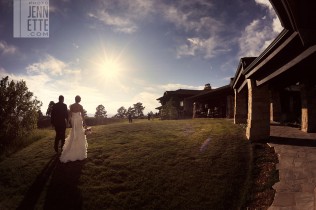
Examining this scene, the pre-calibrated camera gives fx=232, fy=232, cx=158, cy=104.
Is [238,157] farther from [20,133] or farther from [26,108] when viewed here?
[26,108]

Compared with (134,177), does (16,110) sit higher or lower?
higher

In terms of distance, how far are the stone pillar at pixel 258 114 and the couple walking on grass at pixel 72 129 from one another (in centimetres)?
731

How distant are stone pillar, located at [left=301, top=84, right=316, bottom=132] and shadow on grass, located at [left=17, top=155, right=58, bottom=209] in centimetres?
1231

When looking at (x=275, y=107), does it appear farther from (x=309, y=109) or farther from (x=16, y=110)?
(x=16, y=110)

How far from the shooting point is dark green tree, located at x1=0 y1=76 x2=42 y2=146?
13.9m

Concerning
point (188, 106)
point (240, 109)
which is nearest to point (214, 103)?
point (188, 106)

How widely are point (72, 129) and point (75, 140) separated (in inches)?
17.2

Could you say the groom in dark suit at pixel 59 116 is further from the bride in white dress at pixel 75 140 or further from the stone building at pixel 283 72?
the stone building at pixel 283 72

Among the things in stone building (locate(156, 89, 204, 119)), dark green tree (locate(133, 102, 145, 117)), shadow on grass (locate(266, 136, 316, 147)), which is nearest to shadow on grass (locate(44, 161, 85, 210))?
shadow on grass (locate(266, 136, 316, 147))

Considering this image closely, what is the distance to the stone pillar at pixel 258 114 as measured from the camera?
1062 cm

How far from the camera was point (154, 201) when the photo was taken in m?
6.24

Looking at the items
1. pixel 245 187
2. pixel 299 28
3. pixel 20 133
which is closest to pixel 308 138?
pixel 245 187

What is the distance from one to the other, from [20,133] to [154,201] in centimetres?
1123

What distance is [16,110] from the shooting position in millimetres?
15023
